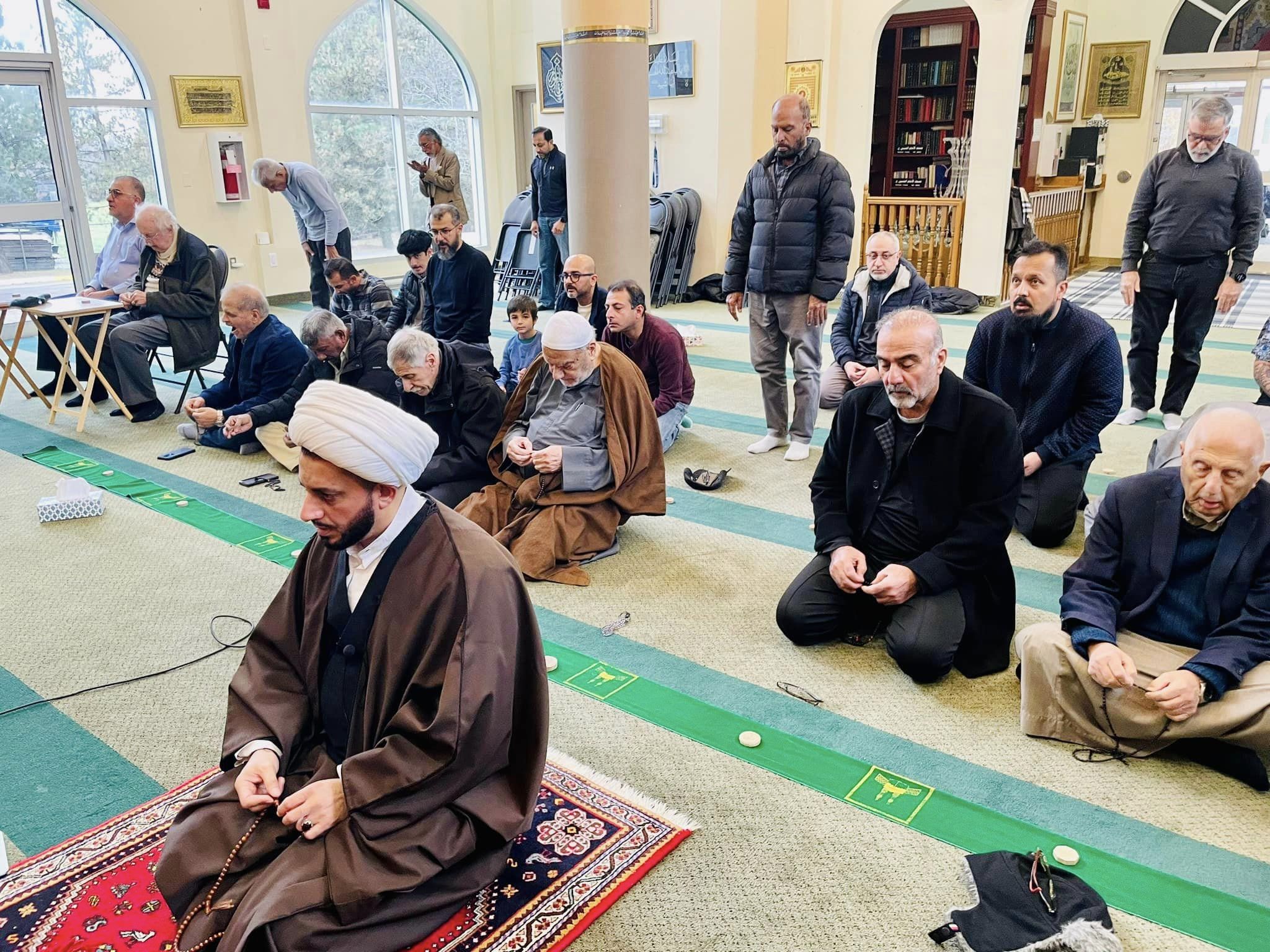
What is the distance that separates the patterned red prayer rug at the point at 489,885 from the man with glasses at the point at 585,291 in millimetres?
3050

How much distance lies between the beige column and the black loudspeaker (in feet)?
23.5

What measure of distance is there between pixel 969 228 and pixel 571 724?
24.1 feet

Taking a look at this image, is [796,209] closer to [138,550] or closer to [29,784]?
[138,550]

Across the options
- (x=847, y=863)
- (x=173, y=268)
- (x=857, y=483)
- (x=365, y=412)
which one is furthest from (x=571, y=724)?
(x=173, y=268)

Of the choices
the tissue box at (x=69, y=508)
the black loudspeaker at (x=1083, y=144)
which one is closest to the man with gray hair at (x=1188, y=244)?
the tissue box at (x=69, y=508)

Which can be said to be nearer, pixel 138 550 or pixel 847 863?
pixel 847 863

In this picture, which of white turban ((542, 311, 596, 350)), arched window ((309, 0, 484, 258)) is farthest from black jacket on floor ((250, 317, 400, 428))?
arched window ((309, 0, 484, 258))

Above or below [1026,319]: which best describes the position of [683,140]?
above

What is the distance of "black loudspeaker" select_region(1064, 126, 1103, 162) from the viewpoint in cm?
1089

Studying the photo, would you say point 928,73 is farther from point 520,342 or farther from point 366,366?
point 366,366

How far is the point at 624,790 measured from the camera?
2467mm

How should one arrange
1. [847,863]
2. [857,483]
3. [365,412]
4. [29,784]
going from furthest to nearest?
[857,483] → [29,784] → [847,863] → [365,412]

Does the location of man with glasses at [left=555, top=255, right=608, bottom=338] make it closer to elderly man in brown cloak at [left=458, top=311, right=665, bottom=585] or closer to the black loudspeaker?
elderly man in brown cloak at [left=458, top=311, right=665, bottom=585]

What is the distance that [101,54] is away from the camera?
8.74 metres
